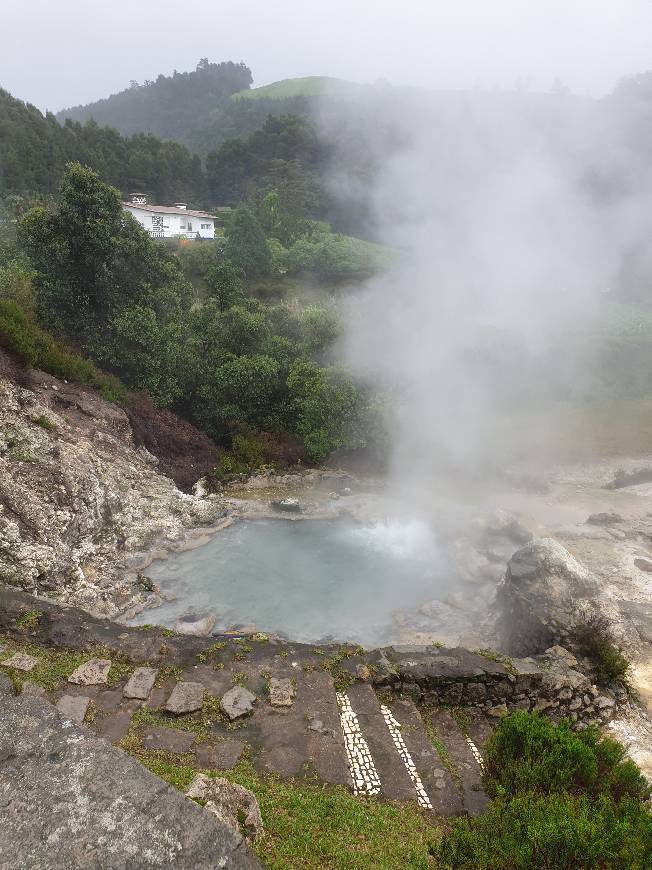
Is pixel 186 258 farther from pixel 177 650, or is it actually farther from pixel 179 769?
pixel 179 769

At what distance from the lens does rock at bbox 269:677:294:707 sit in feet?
21.2

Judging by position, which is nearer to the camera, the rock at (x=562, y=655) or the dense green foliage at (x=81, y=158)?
the rock at (x=562, y=655)

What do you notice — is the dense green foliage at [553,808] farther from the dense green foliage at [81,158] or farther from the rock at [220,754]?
the dense green foliage at [81,158]

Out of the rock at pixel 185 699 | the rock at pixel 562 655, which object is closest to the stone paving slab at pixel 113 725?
the rock at pixel 185 699

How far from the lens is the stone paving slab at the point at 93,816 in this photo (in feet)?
8.96

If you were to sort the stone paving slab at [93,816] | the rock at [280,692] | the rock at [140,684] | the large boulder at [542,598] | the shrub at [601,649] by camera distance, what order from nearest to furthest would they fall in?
1. the stone paving slab at [93,816]
2. the rock at [140,684]
3. the rock at [280,692]
4. the shrub at [601,649]
5. the large boulder at [542,598]

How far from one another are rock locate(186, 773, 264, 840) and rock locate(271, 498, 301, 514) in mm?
9350

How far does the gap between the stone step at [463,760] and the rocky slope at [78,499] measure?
5.48 meters

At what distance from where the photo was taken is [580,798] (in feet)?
14.6

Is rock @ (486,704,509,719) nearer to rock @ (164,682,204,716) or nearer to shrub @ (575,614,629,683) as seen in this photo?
shrub @ (575,614,629,683)

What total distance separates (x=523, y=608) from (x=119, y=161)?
2042 inches

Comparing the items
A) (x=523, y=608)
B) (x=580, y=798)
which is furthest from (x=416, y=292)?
(x=580, y=798)

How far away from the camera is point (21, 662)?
650cm

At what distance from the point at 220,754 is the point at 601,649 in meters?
5.81
